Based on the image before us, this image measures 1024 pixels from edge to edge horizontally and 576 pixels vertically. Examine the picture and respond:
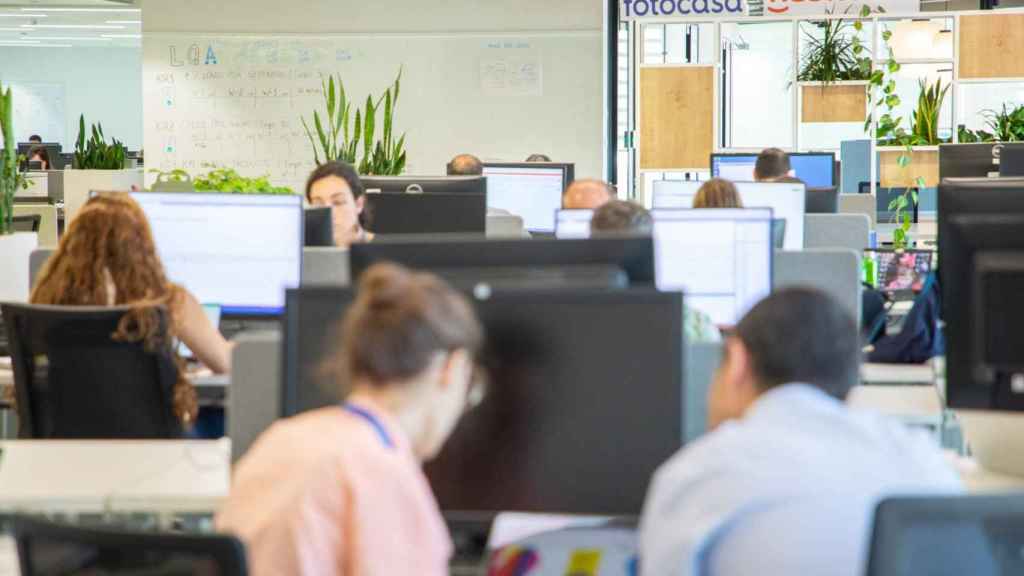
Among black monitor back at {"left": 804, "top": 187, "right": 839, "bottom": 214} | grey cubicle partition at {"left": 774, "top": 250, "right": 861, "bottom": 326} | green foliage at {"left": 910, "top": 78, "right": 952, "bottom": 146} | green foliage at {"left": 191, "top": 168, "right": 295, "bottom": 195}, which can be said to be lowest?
grey cubicle partition at {"left": 774, "top": 250, "right": 861, "bottom": 326}

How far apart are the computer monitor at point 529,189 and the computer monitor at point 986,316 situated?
4650mm

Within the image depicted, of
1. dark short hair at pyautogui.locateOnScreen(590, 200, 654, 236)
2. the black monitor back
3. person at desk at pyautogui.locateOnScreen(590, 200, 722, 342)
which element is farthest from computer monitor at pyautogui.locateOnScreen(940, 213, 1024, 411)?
the black monitor back

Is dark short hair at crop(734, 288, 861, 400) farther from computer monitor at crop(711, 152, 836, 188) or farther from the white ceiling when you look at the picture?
the white ceiling

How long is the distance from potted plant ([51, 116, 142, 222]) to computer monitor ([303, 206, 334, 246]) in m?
6.76

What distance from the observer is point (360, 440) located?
1.71m

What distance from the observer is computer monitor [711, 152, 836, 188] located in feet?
26.7

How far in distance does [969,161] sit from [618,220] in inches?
193

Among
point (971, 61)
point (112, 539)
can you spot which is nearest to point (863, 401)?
point (112, 539)

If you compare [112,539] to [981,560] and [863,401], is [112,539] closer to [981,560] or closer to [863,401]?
[981,560]

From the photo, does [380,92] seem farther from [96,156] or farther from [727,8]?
[727,8]

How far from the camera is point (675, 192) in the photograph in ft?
20.5

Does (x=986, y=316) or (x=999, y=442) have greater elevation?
(x=986, y=316)

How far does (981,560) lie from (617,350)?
2.41 ft

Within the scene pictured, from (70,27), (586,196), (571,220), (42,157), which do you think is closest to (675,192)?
(586,196)
